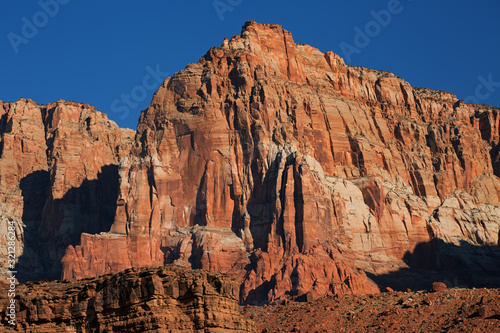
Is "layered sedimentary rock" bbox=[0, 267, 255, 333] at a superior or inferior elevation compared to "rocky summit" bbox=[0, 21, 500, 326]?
inferior

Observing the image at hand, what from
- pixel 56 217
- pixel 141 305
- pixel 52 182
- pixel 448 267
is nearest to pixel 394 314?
pixel 141 305

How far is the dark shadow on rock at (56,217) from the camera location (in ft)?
535

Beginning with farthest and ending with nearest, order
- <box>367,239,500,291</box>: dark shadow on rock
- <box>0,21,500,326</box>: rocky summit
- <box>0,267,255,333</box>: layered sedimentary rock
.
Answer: <box>367,239,500,291</box>: dark shadow on rock
<box>0,21,500,326</box>: rocky summit
<box>0,267,255,333</box>: layered sedimentary rock

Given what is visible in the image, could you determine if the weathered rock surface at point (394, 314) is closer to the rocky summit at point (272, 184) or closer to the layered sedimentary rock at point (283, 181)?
the rocky summit at point (272, 184)

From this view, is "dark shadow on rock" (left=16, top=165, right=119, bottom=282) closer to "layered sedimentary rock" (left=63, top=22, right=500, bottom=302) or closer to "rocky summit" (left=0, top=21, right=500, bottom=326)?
"rocky summit" (left=0, top=21, right=500, bottom=326)

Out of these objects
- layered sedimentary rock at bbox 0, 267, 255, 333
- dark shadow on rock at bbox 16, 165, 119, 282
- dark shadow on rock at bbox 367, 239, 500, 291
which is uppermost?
dark shadow on rock at bbox 16, 165, 119, 282

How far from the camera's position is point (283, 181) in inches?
5728

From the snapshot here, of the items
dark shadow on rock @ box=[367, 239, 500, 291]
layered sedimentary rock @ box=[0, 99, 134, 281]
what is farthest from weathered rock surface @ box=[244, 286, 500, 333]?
layered sedimentary rock @ box=[0, 99, 134, 281]

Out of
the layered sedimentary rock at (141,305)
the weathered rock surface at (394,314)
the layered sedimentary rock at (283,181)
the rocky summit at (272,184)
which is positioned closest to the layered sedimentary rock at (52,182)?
the rocky summit at (272,184)

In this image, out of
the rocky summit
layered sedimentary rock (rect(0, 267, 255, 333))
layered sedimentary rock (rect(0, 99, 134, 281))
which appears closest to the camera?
layered sedimentary rock (rect(0, 267, 255, 333))

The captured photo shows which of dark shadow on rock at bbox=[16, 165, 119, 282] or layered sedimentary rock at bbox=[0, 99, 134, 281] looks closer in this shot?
dark shadow on rock at bbox=[16, 165, 119, 282]

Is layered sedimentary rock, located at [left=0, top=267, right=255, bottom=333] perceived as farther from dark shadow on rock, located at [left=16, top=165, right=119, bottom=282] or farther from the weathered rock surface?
dark shadow on rock, located at [left=16, top=165, right=119, bottom=282]

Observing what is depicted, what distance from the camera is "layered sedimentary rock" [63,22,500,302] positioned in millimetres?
140375

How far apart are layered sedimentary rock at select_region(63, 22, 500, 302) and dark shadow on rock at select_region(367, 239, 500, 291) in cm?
138
